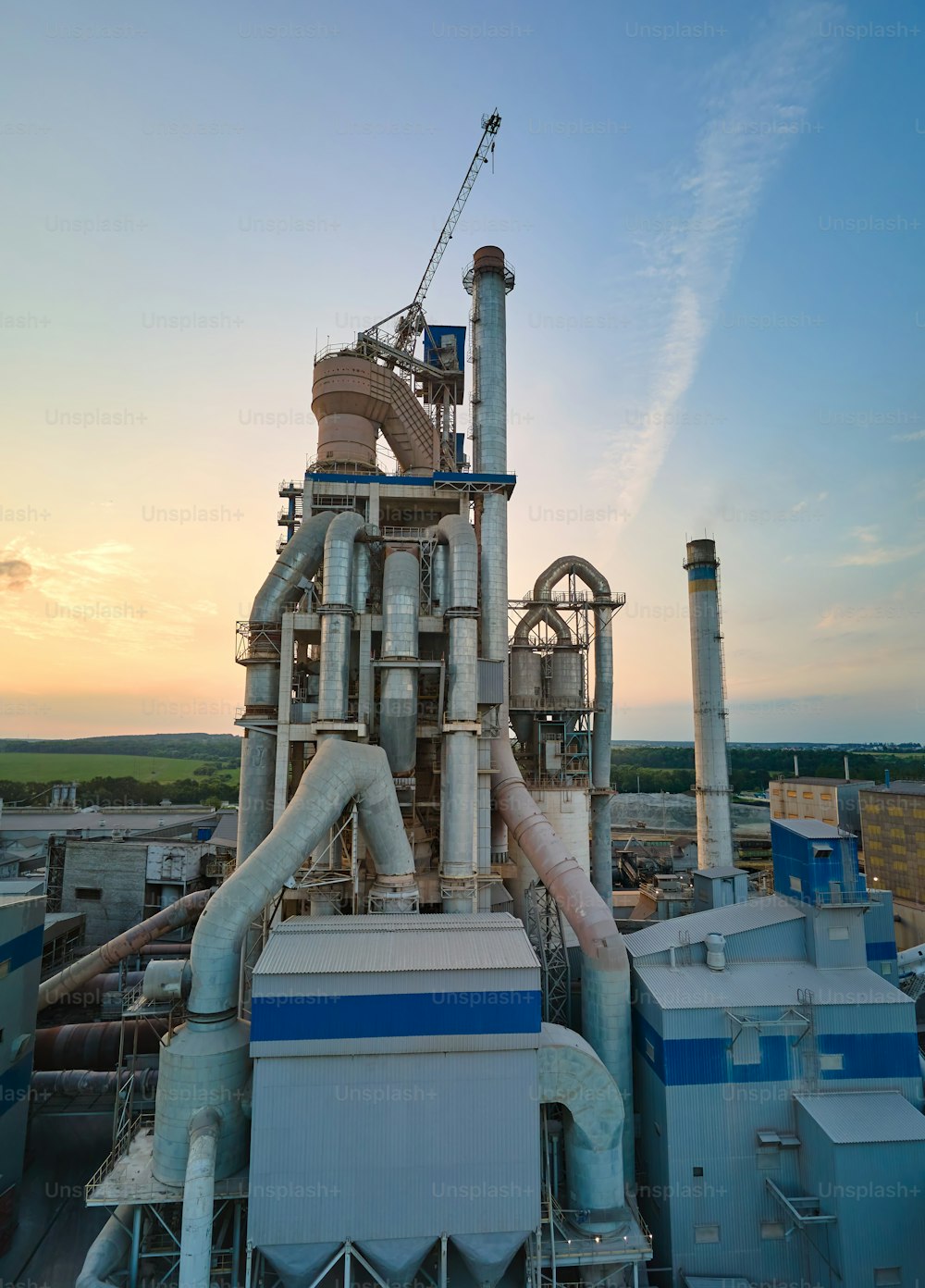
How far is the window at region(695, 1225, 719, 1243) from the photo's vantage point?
53.5 ft

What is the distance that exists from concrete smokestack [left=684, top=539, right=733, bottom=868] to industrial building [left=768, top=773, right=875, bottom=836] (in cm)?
2666

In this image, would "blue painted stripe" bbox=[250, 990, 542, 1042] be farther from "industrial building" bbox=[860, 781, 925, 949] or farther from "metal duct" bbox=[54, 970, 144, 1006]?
"industrial building" bbox=[860, 781, 925, 949]

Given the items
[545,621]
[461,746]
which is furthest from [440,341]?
[461,746]

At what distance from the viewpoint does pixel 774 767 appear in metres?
166

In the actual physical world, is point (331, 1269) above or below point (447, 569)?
below

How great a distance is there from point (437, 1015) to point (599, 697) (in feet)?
64.2

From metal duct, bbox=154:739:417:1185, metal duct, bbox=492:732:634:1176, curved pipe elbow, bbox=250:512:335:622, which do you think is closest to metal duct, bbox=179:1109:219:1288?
metal duct, bbox=154:739:417:1185

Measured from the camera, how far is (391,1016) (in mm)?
13945

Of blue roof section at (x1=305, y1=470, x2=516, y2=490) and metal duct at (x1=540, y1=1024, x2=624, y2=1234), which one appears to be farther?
blue roof section at (x1=305, y1=470, x2=516, y2=490)

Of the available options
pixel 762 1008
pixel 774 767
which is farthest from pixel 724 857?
pixel 774 767

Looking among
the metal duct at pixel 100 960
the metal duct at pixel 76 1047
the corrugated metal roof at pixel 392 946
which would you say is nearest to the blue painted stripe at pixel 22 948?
the metal duct at pixel 100 960

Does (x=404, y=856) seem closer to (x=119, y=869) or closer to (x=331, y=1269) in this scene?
(x=331, y=1269)

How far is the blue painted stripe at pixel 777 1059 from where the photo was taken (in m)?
17.0

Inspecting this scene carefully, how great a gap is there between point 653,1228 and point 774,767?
16809 cm
